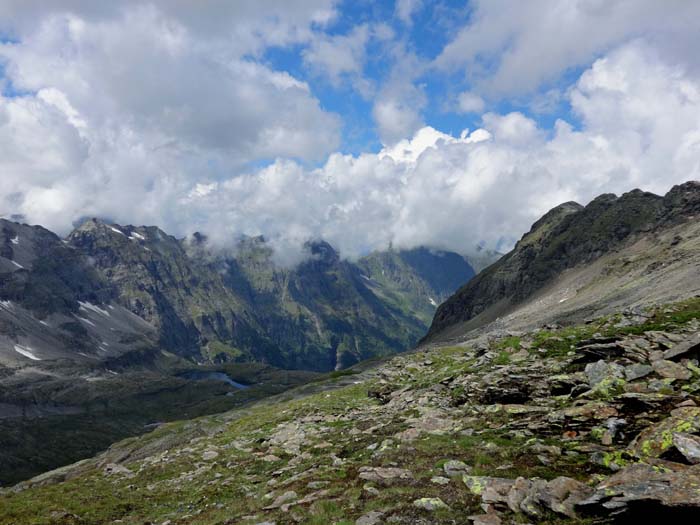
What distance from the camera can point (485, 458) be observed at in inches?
849

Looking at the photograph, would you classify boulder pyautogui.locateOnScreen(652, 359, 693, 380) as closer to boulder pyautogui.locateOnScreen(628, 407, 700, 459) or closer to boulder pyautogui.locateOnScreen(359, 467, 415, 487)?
boulder pyautogui.locateOnScreen(628, 407, 700, 459)

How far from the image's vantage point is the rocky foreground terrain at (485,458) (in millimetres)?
15109

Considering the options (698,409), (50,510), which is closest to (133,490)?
(50,510)

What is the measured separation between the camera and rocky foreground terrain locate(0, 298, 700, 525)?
15.1 m

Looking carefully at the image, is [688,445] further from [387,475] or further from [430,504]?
[387,475]

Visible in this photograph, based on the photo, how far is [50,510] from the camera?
3150 cm

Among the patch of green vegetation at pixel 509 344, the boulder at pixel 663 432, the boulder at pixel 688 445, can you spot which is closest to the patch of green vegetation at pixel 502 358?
the patch of green vegetation at pixel 509 344

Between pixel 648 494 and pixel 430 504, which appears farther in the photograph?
pixel 430 504

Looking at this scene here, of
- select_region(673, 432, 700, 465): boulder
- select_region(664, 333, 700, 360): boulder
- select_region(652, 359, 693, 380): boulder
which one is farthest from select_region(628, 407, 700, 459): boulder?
select_region(664, 333, 700, 360): boulder

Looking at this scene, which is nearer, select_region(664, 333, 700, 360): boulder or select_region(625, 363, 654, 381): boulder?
select_region(625, 363, 654, 381): boulder

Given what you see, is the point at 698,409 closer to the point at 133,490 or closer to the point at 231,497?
the point at 231,497


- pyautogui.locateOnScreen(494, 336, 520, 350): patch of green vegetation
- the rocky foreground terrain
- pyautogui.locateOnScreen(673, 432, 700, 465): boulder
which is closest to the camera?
pyautogui.locateOnScreen(673, 432, 700, 465): boulder

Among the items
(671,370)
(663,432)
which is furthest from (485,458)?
(671,370)

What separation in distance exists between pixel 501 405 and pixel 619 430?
11.6 m
